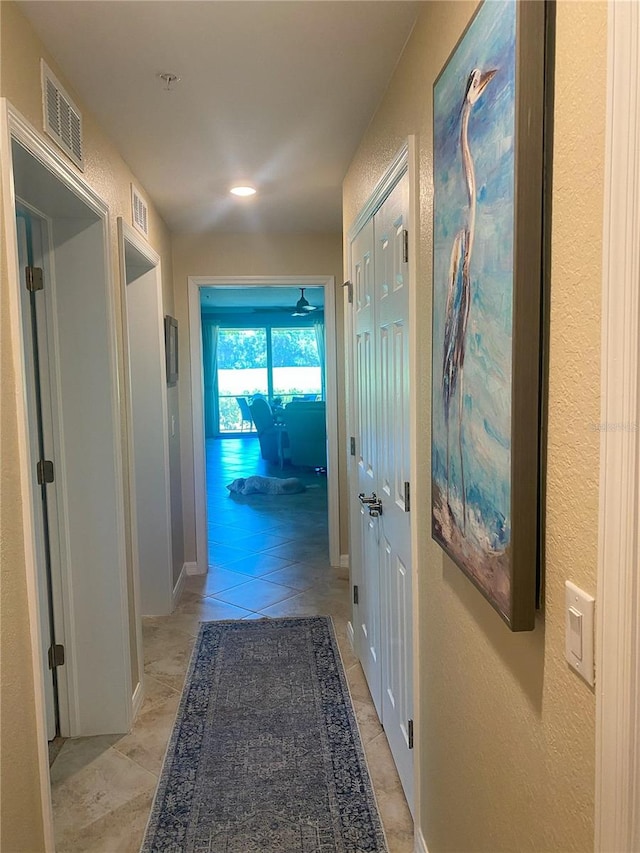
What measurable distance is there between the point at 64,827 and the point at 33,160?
207 centimetres

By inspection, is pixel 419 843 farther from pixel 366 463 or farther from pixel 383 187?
pixel 383 187

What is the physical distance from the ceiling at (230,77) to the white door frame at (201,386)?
4.06 ft

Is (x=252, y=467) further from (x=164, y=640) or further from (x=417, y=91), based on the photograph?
(x=417, y=91)

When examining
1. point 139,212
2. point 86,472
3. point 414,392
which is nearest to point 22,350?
point 86,472

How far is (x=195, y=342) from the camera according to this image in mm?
4488

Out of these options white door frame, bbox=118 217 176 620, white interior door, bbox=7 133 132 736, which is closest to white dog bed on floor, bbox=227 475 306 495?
white door frame, bbox=118 217 176 620

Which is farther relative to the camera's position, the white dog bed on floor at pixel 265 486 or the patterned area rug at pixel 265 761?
the white dog bed on floor at pixel 265 486

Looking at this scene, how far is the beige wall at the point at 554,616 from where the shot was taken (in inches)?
32.1

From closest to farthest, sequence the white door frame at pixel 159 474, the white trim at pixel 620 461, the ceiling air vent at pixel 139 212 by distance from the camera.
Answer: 1. the white trim at pixel 620 461
2. the ceiling air vent at pixel 139 212
3. the white door frame at pixel 159 474

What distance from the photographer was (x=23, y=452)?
5.35ft

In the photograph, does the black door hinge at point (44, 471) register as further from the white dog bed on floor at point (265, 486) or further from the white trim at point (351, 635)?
the white dog bed on floor at point (265, 486)

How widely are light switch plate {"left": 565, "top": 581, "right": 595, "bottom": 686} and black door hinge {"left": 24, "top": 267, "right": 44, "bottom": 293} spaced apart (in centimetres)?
219

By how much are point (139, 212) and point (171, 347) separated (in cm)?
108

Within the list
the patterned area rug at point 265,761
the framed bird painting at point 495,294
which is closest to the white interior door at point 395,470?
the patterned area rug at point 265,761
